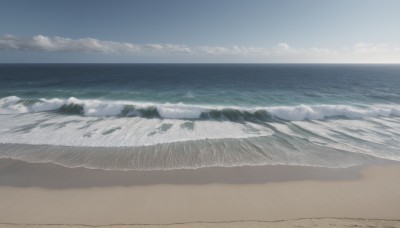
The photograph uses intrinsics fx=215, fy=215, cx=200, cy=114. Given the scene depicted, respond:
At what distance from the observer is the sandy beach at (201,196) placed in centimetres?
616

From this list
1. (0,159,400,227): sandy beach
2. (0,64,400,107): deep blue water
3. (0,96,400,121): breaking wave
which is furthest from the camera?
(0,64,400,107): deep blue water

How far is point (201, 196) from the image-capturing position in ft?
24.3

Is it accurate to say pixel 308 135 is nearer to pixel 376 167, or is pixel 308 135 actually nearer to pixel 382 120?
pixel 376 167

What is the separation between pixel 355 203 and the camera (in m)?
7.18

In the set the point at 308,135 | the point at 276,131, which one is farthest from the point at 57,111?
the point at 308,135

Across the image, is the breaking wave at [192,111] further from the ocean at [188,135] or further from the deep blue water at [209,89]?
the deep blue water at [209,89]

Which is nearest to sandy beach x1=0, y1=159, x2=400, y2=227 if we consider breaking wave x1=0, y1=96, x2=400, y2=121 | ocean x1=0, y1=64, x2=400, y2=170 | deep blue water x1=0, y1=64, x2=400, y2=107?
ocean x1=0, y1=64, x2=400, y2=170

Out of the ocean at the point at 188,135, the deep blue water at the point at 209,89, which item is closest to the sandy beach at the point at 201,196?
the ocean at the point at 188,135

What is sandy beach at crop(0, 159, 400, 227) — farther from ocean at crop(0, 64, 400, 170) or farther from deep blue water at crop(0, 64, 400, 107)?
deep blue water at crop(0, 64, 400, 107)

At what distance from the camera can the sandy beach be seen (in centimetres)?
616

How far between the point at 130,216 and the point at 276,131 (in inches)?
443

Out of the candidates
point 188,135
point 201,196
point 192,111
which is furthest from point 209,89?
point 201,196

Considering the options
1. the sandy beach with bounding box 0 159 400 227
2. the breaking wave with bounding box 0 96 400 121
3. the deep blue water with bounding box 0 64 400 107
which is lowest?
the sandy beach with bounding box 0 159 400 227

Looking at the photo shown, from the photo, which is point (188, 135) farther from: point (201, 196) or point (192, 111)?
point (201, 196)
